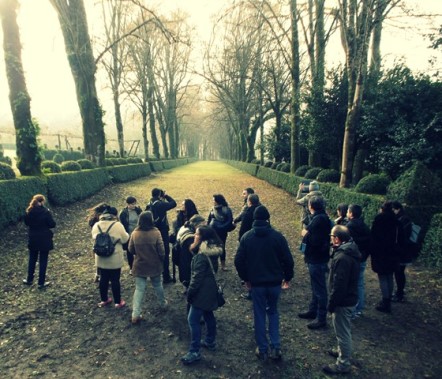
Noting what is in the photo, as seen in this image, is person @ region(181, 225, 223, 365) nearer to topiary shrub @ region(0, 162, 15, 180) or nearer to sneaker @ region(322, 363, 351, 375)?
sneaker @ region(322, 363, 351, 375)

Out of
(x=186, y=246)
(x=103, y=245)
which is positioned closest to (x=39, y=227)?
(x=103, y=245)

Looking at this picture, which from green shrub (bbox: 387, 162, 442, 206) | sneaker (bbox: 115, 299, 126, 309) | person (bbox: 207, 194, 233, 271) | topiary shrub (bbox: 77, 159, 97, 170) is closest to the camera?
sneaker (bbox: 115, 299, 126, 309)

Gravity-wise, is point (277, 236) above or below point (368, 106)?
below

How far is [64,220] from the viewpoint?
12156 mm

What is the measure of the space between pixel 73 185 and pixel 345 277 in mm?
13948

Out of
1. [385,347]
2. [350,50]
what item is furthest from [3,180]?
[350,50]

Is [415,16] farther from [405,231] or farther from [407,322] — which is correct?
[407,322]

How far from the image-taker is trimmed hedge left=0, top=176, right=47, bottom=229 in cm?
968

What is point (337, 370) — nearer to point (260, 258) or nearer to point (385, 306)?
point (260, 258)

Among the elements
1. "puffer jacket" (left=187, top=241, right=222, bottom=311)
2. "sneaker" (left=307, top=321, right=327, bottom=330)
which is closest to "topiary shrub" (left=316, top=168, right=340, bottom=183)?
"sneaker" (left=307, top=321, right=327, bottom=330)

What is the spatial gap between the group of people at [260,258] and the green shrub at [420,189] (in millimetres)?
2910

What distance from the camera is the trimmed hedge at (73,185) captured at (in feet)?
43.2

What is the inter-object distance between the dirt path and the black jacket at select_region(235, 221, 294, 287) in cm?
119

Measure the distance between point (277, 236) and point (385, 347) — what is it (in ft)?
7.90
